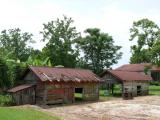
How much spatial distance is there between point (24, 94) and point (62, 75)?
471 centimetres

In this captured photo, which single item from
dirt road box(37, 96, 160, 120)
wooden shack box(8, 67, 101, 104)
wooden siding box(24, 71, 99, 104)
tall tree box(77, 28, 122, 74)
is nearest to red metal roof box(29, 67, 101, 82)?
wooden shack box(8, 67, 101, 104)

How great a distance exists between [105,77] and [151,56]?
12018mm

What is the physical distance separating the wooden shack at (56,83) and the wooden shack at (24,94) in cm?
47

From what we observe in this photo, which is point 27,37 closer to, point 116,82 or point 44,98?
point 116,82

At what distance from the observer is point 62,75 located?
3659cm

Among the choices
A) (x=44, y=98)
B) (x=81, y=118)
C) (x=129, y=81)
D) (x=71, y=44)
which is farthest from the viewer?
(x=71, y=44)

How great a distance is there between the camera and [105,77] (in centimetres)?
4991

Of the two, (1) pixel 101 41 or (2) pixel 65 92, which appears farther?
(1) pixel 101 41

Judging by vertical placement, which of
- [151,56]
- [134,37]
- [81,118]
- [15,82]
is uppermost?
[134,37]

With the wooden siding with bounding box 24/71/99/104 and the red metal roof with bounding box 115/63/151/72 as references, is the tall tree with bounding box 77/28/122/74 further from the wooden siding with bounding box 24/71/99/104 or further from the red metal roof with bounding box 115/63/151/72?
the wooden siding with bounding box 24/71/99/104

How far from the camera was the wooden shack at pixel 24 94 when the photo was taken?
111 ft

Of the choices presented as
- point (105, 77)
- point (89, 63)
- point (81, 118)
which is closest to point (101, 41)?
point (89, 63)

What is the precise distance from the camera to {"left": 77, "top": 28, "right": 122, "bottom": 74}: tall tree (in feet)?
251

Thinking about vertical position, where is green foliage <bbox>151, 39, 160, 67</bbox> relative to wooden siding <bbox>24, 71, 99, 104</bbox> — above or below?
above
